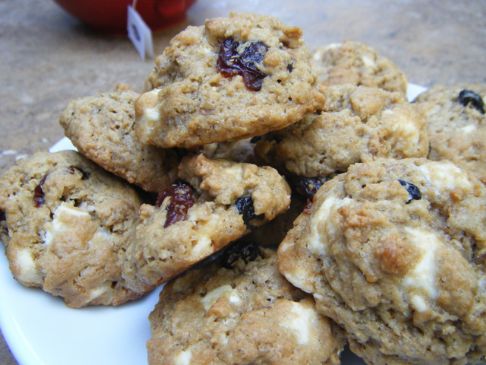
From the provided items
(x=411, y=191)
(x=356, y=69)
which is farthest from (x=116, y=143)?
(x=356, y=69)

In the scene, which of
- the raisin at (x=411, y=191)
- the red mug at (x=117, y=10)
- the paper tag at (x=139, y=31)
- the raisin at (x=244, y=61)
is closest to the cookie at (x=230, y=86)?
the raisin at (x=244, y=61)

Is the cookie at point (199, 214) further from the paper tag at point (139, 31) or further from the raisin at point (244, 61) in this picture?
the paper tag at point (139, 31)

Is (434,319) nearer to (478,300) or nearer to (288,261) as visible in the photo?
(478,300)

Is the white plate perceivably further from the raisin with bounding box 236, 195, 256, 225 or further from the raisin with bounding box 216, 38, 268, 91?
the raisin with bounding box 216, 38, 268, 91

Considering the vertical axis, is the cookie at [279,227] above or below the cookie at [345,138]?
below

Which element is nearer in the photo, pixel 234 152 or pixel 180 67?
pixel 180 67

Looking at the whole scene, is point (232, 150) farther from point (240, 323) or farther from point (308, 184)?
point (240, 323)

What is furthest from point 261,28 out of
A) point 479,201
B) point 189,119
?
point 479,201
